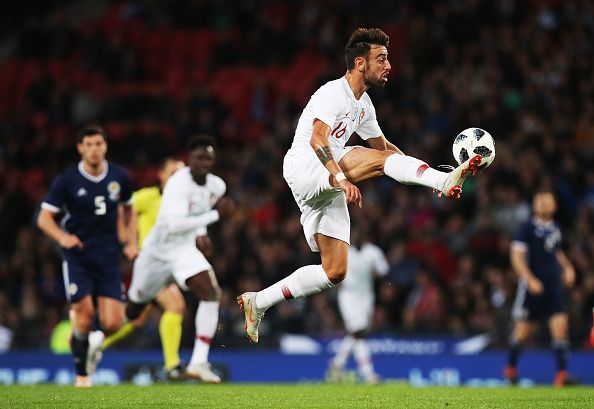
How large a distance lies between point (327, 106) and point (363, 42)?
66cm

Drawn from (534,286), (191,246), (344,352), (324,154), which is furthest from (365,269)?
(324,154)

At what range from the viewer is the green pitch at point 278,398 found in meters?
8.00

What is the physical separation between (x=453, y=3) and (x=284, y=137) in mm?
4222

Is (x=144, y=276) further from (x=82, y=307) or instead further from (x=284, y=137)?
(x=284, y=137)

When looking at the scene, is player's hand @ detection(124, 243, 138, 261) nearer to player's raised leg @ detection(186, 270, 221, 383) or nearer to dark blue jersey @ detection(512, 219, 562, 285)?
player's raised leg @ detection(186, 270, 221, 383)

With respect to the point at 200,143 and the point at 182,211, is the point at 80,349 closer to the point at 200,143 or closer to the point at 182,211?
the point at 182,211

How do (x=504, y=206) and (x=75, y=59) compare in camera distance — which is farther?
(x=75, y=59)

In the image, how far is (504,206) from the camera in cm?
1673

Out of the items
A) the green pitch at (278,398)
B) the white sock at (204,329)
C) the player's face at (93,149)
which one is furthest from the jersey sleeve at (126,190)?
the green pitch at (278,398)

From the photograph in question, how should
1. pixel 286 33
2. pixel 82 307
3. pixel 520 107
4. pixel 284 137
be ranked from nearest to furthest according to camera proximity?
pixel 82 307 < pixel 520 107 < pixel 284 137 < pixel 286 33

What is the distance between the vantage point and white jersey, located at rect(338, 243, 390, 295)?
16.1 meters

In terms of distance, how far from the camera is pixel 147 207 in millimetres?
12562

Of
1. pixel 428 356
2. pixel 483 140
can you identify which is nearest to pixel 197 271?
pixel 483 140

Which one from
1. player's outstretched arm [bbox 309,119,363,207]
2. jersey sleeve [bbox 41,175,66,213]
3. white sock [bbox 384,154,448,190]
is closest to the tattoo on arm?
player's outstretched arm [bbox 309,119,363,207]
